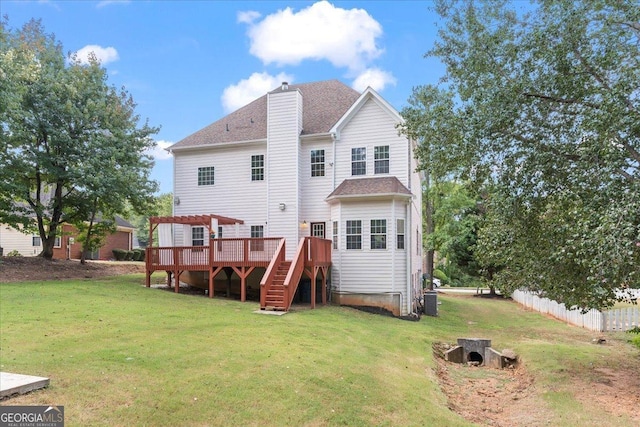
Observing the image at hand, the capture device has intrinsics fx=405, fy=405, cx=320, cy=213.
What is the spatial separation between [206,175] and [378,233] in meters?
8.62

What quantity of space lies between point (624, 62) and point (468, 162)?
3.55 meters

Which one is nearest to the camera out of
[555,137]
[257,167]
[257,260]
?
[555,137]

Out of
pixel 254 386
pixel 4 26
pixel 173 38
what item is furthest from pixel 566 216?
pixel 4 26

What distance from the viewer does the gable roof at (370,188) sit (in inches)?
628

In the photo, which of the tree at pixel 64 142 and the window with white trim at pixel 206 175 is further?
the window with white trim at pixel 206 175

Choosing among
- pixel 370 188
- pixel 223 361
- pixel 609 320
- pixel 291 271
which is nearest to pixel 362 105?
pixel 370 188

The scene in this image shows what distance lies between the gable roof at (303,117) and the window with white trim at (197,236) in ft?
12.9

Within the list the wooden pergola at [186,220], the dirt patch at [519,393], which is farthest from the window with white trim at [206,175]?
the dirt patch at [519,393]

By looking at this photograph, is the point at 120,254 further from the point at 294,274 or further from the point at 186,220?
the point at 294,274

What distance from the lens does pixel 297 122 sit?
58.5ft

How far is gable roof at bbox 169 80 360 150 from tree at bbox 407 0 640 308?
8922 mm

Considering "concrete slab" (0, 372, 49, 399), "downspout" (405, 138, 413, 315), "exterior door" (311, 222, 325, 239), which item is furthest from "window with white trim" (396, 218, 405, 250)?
"concrete slab" (0, 372, 49, 399)

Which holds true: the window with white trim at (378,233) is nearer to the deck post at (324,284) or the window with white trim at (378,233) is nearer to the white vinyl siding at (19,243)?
the deck post at (324,284)

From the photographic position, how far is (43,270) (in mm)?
18109
